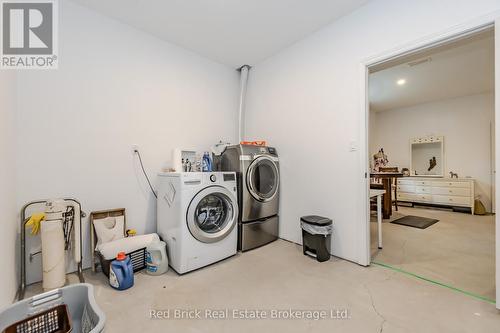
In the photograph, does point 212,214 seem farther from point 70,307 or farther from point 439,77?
point 439,77

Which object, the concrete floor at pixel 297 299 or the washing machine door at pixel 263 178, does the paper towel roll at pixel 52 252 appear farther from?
the washing machine door at pixel 263 178

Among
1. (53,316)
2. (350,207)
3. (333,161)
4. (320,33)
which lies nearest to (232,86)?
(320,33)

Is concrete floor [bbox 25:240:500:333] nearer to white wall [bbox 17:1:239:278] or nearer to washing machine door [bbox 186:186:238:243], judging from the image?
washing machine door [bbox 186:186:238:243]

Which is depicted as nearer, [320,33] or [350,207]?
[350,207]

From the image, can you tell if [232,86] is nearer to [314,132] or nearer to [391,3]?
[314,132]

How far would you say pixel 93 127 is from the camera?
2.09 metres

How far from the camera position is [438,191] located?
15.9 ft

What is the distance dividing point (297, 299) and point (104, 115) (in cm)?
240

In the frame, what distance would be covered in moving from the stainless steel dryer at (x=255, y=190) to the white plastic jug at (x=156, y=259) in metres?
0.83

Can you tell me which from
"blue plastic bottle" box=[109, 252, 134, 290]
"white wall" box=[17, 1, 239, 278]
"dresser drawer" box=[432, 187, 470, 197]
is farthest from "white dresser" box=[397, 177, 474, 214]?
"blue plastic bottle" box=[109, 252, 134, 290]

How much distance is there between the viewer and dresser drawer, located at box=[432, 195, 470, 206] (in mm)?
4471

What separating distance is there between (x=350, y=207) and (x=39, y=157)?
2.84m

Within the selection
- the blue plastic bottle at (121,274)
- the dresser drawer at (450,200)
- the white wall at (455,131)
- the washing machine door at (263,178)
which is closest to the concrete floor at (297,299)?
the blue plastic bottle at (121,274)

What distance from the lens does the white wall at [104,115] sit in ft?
6.03
